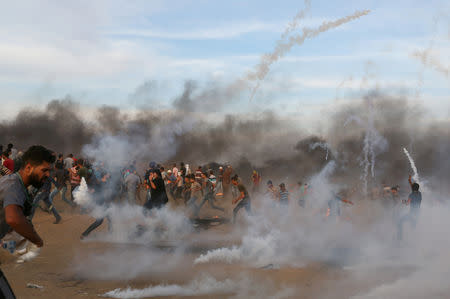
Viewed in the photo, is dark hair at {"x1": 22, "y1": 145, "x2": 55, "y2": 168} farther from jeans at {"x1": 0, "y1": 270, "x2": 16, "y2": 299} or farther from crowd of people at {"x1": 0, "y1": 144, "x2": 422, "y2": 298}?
jeans at {"x1": 0, "y1": 270, "x2": 16, "y2": 299}

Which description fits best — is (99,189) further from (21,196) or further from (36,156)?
(21,196)

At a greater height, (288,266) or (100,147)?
(100,147)

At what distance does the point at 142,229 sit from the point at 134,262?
2916 mm

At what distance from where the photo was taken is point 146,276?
9000mm

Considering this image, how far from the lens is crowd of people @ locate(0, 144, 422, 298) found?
143 inches

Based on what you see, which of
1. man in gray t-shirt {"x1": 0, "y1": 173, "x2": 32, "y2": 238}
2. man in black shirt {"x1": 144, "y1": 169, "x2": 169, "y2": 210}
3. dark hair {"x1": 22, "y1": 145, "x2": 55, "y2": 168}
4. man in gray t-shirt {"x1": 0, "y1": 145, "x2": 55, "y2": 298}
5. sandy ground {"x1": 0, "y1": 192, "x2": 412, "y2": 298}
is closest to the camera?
man in gray t-shirt {"x1": 0, "y1": 145, "x2": 55, "y2": 298}

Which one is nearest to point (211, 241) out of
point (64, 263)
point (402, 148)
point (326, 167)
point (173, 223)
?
point (173, 223)

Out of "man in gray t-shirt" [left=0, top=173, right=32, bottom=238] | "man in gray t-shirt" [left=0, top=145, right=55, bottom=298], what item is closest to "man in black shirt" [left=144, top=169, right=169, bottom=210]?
"man in gray t-shirt" [left=0, top=145, right=55, bottom=298]

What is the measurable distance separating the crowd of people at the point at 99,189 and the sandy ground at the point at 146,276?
1057 millimetres

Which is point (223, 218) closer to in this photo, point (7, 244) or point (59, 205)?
point (59, 205)

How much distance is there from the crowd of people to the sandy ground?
41.6 inches

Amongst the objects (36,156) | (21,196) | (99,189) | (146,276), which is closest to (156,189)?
(99,189)

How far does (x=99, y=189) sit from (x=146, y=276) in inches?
167

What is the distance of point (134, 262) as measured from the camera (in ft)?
32.7
